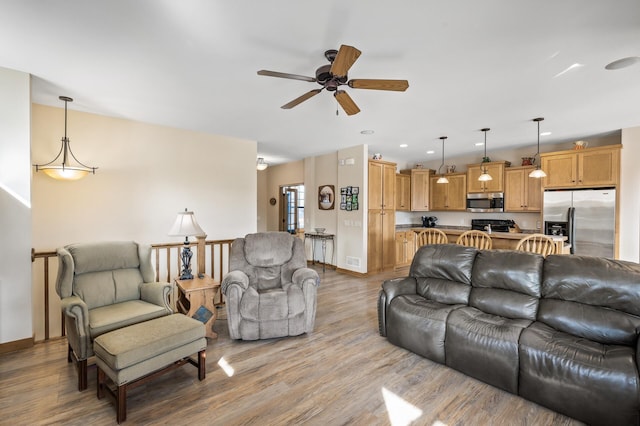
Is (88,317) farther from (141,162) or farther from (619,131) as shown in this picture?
(619,131)

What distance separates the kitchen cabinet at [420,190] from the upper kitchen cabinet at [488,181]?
1.07 meters

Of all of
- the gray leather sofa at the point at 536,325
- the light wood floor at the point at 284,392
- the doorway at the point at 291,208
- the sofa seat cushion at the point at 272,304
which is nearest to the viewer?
the gray leather sofa at the point at 536,325

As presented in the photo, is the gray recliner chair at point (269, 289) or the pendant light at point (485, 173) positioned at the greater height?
the pendant light at point (485, 173)

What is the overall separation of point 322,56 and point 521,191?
5.54m

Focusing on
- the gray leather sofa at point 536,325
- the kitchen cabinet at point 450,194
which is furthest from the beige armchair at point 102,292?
the kitchen cabinet at point 450,194

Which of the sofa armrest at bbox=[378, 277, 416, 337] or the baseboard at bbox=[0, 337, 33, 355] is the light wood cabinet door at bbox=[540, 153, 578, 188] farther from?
the baseboard at bbox=[0, 337, 33, 355]

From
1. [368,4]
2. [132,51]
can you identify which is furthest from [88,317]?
[368,4]

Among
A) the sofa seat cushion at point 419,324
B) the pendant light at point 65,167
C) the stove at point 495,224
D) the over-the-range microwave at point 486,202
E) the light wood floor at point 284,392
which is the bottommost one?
the light wood floor at point 284,392

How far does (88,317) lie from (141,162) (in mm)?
2692

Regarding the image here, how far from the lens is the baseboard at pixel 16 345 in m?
2.87

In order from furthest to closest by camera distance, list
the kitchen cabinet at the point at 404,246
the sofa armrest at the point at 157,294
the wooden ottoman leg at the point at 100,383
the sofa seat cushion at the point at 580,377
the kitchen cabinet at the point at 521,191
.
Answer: the kitchen cabinet at the point at 404,246, the kitchen cabinet at the point at 521,191, the sofa armrest at the point at 157,294, the wooden ottoman leg at the point at 100,383, the sofa seat cushion at the point at 580,377

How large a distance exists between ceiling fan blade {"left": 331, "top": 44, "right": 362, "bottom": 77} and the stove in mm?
5265

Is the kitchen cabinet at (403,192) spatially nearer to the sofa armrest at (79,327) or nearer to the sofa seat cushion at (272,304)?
the sofa seat cushion at (272,304)

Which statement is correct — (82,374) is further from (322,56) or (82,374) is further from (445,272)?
(445,272)
